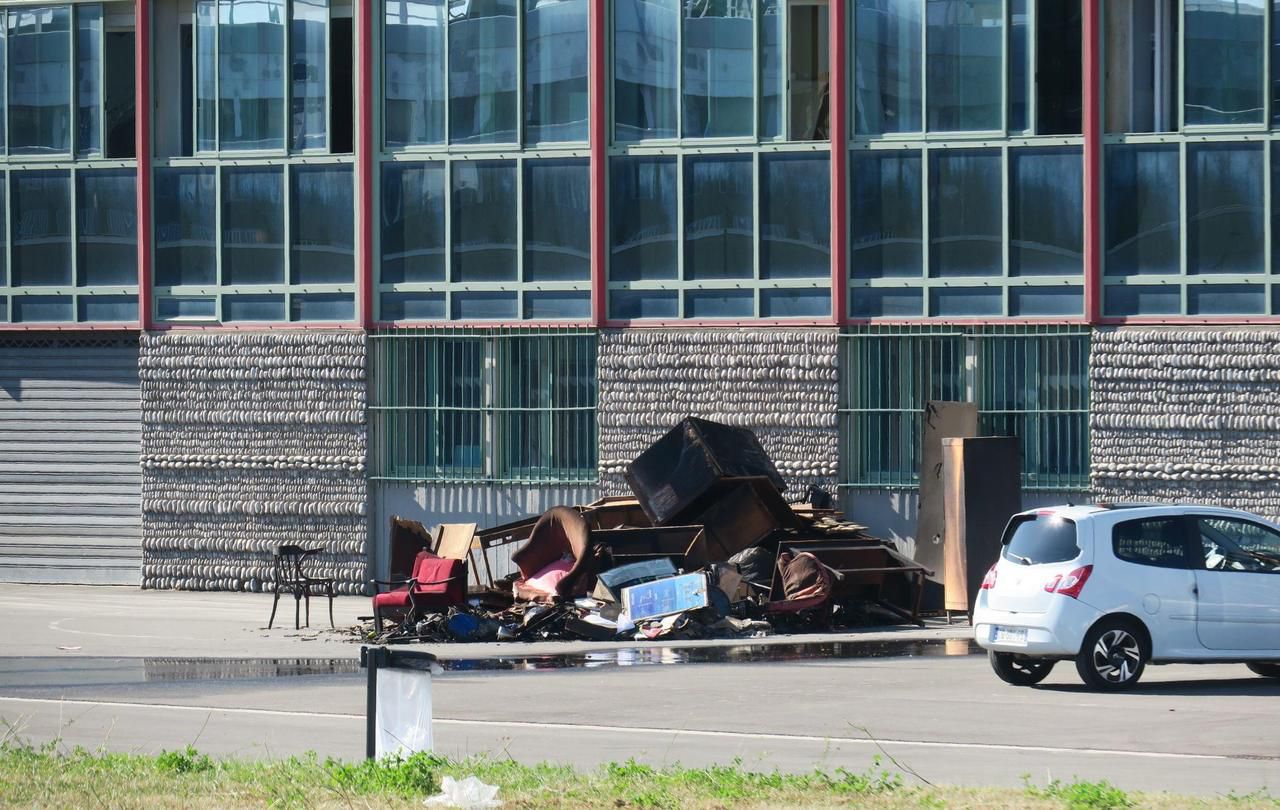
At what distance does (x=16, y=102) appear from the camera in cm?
2792

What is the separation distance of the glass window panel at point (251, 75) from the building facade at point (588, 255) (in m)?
0.05

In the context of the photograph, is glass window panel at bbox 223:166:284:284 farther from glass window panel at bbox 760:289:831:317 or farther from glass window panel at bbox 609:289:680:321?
glass window panel at bbox 760:289:831:317

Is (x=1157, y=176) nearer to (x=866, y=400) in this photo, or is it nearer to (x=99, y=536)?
(x=866, y=400)

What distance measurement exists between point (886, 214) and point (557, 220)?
477 centimetres

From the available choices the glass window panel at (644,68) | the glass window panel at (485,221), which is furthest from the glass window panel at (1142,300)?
the glass window panel at (485,221)

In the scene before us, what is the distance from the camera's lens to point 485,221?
25812 millimetres

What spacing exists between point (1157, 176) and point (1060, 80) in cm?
189

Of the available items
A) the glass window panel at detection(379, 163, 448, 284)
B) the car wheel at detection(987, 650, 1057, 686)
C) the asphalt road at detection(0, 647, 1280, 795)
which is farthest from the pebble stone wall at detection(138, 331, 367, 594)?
the car wheel at detection(987, 650, 1057, 686)

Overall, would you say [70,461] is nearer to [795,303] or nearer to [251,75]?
[251,75]

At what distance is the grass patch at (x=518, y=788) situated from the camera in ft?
30.6

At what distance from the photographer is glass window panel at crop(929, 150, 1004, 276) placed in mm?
23984

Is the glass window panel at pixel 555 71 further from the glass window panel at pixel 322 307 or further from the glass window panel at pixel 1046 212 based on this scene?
the glass window panel at pixel 1046 212

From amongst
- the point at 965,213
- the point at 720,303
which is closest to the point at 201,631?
the point at 720,303

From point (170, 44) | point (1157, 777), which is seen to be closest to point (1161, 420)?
point (1157, 777)
